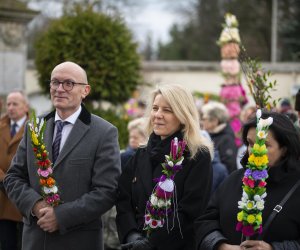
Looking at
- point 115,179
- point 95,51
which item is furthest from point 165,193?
point 95,51

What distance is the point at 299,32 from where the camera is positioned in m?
32.2

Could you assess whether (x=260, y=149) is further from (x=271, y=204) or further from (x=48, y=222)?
(x=48, y=222)

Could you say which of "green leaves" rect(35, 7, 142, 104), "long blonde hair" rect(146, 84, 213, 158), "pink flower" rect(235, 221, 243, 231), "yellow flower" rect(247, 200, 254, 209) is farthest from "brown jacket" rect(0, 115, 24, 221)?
"yellow flower" rect(247, 200, 254, 209)

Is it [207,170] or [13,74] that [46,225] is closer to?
[207,170]

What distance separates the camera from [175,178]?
4.43 metres

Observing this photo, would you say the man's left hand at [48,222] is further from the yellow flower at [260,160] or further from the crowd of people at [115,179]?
the yellow flower at [260,160]

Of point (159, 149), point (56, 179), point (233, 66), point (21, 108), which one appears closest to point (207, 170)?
point (159, 149)

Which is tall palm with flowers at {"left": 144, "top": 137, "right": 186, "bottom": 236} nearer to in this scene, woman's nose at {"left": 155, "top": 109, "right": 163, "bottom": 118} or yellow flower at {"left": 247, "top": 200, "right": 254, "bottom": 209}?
woman's nose at {"left": 155, "top": 109, "right": 163, "bottom": 118}

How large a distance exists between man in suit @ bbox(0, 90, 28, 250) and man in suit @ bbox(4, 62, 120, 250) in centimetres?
126

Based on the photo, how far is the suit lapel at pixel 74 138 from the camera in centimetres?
458

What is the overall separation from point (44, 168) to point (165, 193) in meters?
0.92

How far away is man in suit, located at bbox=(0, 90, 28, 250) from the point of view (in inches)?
235

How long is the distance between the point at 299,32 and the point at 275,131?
97.5 ft

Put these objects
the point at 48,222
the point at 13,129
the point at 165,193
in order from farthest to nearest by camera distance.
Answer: the point at 13,129 < the point at 48,222 < the point at 165,193
